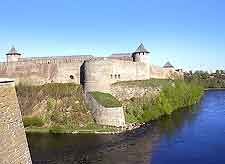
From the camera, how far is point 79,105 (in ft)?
75.4

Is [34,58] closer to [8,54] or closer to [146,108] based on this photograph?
[8,54]

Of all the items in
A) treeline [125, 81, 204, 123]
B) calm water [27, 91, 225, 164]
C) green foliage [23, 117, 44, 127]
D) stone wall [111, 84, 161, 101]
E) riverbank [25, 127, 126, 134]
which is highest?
Result: stone wall [111, 84, 161, 101]

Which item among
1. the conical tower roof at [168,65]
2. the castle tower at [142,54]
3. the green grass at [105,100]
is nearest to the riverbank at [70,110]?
the green grass at [105,100]

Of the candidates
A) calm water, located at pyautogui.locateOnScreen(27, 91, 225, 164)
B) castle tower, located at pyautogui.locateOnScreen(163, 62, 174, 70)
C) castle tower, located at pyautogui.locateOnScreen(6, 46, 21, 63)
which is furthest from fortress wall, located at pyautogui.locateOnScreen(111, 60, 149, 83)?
castle tower, located at pyautogui.locateOnScreen(163, 62, 174, 70)

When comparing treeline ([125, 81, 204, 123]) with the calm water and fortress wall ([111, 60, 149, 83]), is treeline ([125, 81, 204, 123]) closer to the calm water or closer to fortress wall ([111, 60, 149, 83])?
the calm water

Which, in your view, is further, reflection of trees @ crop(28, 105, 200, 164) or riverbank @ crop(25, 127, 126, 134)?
riverbank @ crop(25, 127, 126, 134)

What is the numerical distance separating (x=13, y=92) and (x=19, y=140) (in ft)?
4.13

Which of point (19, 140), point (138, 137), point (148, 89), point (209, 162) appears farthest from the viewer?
point (148, 89)

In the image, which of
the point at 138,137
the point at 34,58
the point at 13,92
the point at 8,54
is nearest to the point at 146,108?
the point at 138,137

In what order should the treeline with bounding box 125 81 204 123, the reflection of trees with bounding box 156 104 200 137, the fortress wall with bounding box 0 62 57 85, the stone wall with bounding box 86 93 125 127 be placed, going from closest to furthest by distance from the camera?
the reflection of trees with bounding box 156 104 200 137 < the stone wall with bounding box 86 93 125 127 < the treeline with bounding box 125 81 204 123 < the fortress wall with bounding box 0 62 57 85

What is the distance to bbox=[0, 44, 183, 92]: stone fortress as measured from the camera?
24.2 m

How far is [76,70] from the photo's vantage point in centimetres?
2553

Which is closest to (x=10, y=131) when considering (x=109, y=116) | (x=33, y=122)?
(x=109, y=116)

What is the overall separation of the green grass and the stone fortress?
0.80m
